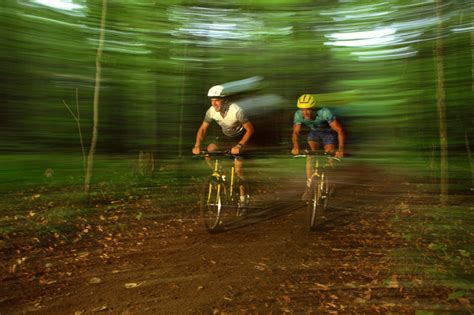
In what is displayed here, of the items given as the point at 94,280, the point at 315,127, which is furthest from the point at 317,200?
the point at 94,280

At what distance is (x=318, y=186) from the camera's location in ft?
17.8

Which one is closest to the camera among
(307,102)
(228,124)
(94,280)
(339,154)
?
(94,280)

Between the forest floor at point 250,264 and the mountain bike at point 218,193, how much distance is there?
0.82 feet

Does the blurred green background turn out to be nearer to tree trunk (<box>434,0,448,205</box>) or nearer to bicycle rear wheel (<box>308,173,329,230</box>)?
tree trunk (<box>434,0,448,205</box>)

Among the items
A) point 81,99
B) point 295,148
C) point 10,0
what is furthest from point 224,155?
point 10,0

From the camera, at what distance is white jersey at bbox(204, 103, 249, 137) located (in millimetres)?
4973

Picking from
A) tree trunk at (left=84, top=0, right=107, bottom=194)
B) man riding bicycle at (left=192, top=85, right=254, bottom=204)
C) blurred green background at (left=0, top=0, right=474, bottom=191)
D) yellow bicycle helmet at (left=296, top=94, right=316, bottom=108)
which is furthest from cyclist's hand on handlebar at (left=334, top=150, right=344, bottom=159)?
tree trunk at (left=84, top=0, right=107, bottom=194)

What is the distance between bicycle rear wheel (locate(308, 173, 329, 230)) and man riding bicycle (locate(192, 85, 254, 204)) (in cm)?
111

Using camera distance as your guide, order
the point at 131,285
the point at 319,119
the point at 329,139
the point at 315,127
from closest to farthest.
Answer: the point at 131,285
the point at 319,119
the point at 315,127
the point at 329,139

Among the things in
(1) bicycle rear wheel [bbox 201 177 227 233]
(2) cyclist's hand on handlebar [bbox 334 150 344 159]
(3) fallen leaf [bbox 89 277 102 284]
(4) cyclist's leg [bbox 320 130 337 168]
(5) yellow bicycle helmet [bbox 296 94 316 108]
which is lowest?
(3) fallen leaf [bbox 89 277 102 284]

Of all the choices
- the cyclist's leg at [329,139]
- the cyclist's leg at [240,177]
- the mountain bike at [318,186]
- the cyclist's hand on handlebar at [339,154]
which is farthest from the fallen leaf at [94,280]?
the cyclist's leg at [329,139]

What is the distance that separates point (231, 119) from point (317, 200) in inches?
71.6

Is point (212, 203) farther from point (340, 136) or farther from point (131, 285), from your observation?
point (340, 136)

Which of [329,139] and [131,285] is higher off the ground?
[329,139]
